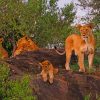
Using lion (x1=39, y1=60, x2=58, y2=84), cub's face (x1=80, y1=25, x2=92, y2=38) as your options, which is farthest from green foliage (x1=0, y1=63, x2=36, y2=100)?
cub's face (x1=80, y1=25, x2=92, y2=38)

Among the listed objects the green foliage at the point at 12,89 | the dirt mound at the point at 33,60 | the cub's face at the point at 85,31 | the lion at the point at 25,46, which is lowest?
the green foliage at the point at 12,89

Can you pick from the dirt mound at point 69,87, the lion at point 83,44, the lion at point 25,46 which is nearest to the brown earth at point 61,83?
the dirt mound at point 69,87

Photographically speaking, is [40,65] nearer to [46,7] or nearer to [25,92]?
[25,92]

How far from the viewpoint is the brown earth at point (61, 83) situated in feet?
52.2

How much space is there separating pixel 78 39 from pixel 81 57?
63 cm

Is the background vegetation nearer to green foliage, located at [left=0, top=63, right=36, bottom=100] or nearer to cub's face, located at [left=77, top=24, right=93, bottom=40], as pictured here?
cub's face, located at [left=77, top=24, right=93, bottom=40]

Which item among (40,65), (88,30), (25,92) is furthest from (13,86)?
(88,30)

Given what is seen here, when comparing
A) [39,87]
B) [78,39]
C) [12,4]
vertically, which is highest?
[12,4]

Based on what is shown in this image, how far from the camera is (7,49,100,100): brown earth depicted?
1592 centimetres

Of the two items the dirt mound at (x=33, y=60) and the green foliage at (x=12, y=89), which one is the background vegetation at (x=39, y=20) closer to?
the dirt mound at (x=33, y=60)

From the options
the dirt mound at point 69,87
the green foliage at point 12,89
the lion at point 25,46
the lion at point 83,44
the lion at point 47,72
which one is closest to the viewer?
the green foliage at point 12,89

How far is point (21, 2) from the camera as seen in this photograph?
91.8 feet

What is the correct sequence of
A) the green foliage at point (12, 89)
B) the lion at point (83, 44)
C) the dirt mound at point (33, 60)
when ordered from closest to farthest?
the green foliage at point (12, 89)
the dirt mound at point (33, 60)
the lion at point (83, 44)

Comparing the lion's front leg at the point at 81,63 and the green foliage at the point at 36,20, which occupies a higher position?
the green foliage at the point at 36,20
